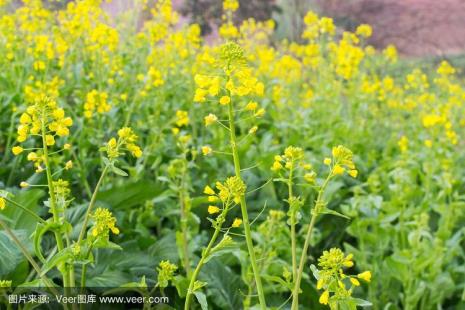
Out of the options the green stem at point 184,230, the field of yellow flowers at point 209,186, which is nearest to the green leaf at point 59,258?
the field of yellow flowers at point 209,186

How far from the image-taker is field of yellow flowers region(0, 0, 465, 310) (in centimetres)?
148

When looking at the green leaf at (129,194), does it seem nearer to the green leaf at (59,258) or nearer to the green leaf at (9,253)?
the green leaf at (9,253)

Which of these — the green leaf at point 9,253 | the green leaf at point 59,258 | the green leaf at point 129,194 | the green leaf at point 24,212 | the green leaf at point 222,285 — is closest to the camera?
the green leaf at point 59,258

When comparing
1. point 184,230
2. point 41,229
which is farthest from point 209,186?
point 41,229

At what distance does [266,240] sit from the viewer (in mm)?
2260

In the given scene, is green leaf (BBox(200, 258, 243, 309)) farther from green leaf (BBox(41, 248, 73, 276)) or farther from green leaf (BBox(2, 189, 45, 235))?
green leaf (BBox(41, 248, 73, 276))

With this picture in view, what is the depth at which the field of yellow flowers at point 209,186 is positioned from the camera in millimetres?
1481

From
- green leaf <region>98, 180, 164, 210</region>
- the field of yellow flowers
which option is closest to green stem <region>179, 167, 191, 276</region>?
the field of yellow flowers

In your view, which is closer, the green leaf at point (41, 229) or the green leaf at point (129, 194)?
the green leaf at point (41, 229)

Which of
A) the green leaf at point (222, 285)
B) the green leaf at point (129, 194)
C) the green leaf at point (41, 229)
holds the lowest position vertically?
the green leaf at point (222, 285)

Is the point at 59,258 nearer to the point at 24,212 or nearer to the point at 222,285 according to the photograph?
the point at 24,212

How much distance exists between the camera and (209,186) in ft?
10.1

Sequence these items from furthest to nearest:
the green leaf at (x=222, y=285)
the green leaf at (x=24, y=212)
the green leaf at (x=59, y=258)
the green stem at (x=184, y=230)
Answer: the green leaf at (x=222, y=285)
the green leaf at (x=24, y=212)
the green stem at (x=184, y=230)
the green leaf at (x=59, y=258)

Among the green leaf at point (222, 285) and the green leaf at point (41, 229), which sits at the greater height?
the green leaf at point (41, 229)
